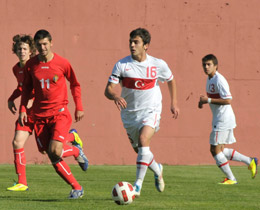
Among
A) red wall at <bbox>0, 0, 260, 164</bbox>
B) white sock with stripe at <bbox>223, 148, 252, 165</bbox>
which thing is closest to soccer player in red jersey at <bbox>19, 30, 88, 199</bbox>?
white sock with stripe at <bbox>223, 148, 252, 165</bbox>

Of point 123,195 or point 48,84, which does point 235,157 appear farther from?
point 123,195

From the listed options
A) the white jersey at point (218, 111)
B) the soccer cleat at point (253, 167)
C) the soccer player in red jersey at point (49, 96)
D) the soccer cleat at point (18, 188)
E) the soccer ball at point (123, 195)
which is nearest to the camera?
the soccer ball at point (123, 195)

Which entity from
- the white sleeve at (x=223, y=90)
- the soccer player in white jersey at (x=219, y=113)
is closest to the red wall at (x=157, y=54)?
the soccer player in white jersey at (x=219, y=113)

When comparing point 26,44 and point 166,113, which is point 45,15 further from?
point 26,44

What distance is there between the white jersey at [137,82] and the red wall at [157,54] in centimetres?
633

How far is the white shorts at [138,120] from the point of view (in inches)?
303

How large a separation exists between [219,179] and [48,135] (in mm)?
4147

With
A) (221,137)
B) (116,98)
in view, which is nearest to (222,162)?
(221,137)

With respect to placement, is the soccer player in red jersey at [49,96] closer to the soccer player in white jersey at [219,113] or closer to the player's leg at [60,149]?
the player's leg at [60,149]

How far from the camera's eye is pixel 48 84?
24.7ft

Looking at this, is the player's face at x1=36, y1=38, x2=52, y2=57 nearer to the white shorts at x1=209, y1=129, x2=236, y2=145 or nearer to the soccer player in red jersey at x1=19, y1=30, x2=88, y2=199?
the soccer player in red jersey at x1=19, y1=30, x2=88, y2=199

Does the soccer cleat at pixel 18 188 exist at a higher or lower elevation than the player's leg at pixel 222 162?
higher

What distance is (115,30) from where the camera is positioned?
46.6ft

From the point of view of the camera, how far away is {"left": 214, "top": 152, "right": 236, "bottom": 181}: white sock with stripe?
33.1 ft
